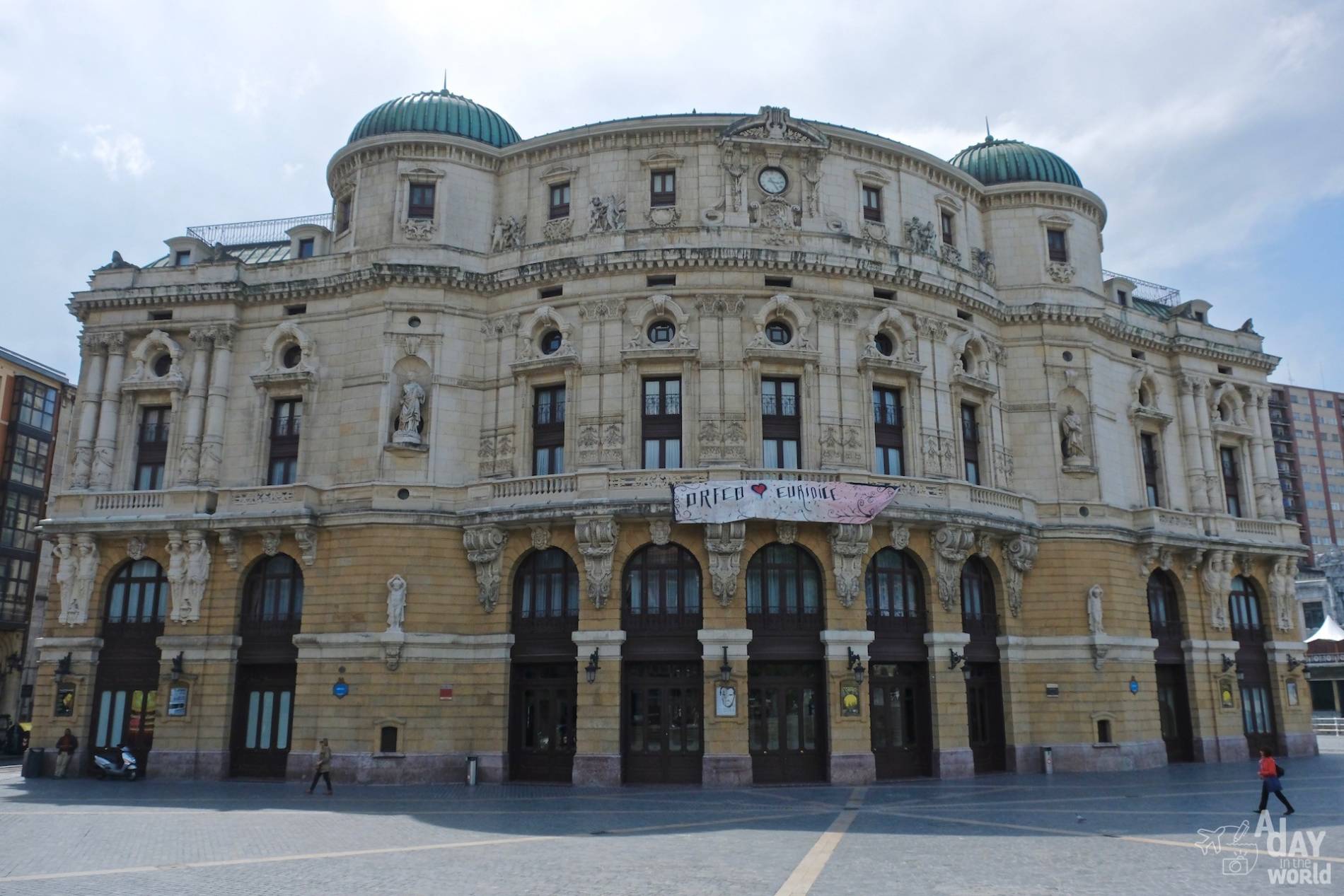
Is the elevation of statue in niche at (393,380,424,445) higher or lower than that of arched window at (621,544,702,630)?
higher

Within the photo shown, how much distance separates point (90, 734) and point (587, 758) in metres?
21.8

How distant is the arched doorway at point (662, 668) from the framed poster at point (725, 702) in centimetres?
71

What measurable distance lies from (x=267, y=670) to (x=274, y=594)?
3138mm

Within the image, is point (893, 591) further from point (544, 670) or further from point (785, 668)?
point (544, 670)

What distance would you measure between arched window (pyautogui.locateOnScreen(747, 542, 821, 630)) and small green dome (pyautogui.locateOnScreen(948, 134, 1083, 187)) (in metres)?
23.9

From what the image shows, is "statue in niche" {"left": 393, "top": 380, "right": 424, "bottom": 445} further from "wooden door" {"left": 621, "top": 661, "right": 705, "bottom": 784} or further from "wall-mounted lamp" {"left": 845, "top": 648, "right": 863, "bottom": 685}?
Answer: "wall-mounted lamp" {"left": 845, "top": 648, "right": 863, "bottom": 685}

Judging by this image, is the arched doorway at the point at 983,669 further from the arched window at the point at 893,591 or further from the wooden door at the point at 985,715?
the arched window at the point at 893,591

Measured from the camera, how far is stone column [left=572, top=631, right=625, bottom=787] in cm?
3769

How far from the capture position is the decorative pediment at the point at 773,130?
43906 millimetres

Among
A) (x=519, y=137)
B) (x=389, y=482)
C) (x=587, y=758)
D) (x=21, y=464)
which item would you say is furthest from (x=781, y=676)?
(x=21, y=464)

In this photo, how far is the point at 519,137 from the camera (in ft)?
162

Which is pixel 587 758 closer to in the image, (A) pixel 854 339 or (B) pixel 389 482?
(B) pixel 389 482

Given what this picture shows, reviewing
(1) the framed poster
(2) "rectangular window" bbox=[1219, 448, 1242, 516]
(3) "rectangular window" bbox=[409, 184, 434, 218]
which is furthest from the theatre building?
(2) "rectangular window" bbox=[1219, 448, 1242, 516]

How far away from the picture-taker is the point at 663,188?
44.6 m
